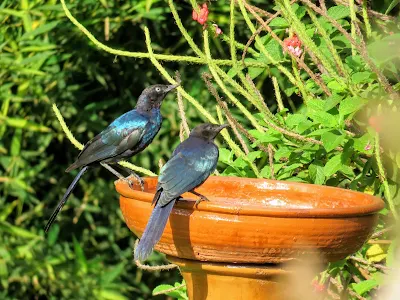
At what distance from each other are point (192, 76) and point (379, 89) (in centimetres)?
293

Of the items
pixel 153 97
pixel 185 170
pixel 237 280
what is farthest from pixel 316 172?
pixel 153 97

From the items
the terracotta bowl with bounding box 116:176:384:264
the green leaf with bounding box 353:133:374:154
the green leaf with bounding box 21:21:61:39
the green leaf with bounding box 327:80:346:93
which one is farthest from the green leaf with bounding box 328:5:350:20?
the green leaf with bounding box 21:21:61:39

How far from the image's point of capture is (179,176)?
118 inches

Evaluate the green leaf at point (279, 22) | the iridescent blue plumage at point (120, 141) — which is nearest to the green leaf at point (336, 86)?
the green leaf at point (279, 22)

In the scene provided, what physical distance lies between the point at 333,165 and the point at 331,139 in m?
0.14

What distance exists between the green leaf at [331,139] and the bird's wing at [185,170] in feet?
1.21

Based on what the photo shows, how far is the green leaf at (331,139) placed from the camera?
10.3ft

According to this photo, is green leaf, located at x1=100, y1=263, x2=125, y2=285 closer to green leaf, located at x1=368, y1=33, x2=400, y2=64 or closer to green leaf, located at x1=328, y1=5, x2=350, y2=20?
green leaf, located at x1=328, y1=5, x2=350, y2=20

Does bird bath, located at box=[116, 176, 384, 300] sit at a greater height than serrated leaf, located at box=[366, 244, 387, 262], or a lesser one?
greater

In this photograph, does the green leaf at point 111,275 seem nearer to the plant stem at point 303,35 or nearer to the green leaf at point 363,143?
the plant stem at point 303,35

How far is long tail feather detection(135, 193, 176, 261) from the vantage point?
2768 mm

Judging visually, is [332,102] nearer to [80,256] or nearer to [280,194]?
[280,194]

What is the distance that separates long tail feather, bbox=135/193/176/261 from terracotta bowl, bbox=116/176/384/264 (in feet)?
0.17

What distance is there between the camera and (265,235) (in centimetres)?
269
